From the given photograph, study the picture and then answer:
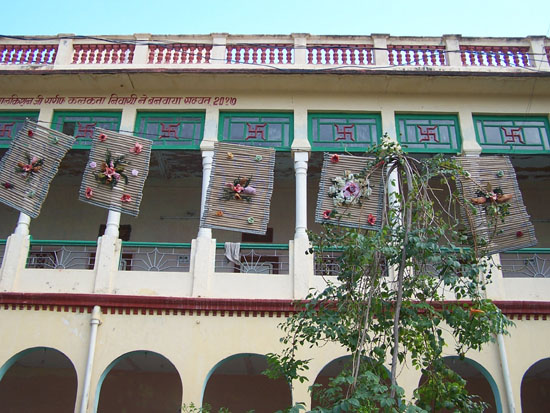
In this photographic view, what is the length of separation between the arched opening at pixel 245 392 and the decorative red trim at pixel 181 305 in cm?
254

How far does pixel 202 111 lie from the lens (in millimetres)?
10078

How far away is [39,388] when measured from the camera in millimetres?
10758

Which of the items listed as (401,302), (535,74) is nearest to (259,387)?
(401,302)

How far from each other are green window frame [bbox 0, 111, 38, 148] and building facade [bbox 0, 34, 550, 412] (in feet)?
0.10

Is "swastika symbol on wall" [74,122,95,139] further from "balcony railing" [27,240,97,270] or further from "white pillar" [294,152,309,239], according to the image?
"white pillar" [294,152,309,239]

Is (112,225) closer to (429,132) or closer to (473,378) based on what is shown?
(429,132)

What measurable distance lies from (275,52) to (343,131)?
207 cm

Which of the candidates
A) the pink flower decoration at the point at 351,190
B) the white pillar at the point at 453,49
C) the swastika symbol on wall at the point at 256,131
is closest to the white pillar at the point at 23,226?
the swastika symbol on wall at the point at 256,131

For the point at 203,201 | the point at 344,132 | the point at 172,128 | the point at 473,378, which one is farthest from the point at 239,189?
the point at 473,378

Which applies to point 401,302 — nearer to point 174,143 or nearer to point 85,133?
point 174,143

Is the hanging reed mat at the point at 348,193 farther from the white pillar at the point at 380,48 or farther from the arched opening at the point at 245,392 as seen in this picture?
the arched opening at the point at 245,392

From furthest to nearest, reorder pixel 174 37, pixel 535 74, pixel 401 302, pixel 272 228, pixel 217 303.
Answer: pixel 272 228
pixel 174 37
pixel 535 74
pixel 217 303
pixel 401 302

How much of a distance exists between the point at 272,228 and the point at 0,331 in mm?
5373

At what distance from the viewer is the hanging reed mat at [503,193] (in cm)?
781
